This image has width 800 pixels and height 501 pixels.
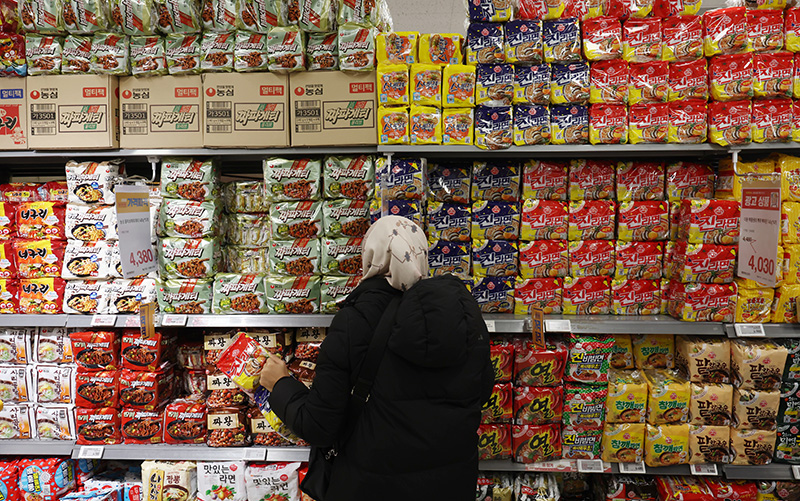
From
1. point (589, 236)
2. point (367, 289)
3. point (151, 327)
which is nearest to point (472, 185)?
point (589, 236)

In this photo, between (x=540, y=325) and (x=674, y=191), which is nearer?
(x=540, y=325)

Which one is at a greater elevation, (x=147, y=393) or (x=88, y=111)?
(x=88, y=111)

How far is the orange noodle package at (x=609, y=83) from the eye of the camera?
214cm

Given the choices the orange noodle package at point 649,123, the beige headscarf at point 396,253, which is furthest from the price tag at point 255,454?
the orange noodle package at point 649,123

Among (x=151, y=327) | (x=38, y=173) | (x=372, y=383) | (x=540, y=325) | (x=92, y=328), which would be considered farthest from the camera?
(x=38, y=173)

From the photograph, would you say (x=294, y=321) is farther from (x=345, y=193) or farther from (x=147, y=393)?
(x=147, y=393)

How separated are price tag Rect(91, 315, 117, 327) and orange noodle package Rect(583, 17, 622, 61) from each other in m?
2.69

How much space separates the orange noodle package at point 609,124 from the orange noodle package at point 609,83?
0.05 m

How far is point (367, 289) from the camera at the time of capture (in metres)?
1.55

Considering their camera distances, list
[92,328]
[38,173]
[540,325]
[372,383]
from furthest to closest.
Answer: [38,173] → [92,328] → [540,325] → [372,383]

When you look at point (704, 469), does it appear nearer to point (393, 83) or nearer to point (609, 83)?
point (609, 83)

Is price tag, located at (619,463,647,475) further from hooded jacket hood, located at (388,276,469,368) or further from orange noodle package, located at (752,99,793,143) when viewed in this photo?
orange noodle package, located at (752,99,793,143)

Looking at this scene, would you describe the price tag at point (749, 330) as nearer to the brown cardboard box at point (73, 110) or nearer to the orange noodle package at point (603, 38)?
the orange noodle package at point (603, 38)

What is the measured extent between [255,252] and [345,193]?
653 millimetres
